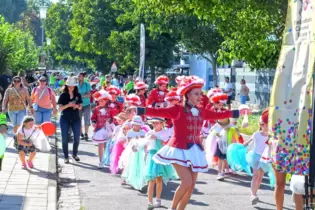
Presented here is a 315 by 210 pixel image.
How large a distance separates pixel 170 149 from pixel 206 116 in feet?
2.05

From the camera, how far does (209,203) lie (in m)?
10.0

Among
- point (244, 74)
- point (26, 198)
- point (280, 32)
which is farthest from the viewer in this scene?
point (244, 74)

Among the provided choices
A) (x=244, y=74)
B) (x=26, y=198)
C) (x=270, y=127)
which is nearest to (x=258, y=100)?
(x=244, y=74)

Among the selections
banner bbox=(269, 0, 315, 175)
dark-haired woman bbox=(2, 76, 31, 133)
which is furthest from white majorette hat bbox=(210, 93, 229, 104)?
banner bbox=(269, 0, 315, 175)

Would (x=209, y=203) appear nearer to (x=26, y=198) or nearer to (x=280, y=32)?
(x=26, y=198)

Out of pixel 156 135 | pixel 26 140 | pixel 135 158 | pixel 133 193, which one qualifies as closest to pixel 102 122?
pixel 26 140

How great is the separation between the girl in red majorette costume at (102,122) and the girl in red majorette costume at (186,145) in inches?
216

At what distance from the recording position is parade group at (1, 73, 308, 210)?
8.21 m

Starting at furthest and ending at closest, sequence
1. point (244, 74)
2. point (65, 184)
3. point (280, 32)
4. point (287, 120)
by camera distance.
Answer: point (244, 74) → point (280, 32) → point (65, 184) → point (287, 120)

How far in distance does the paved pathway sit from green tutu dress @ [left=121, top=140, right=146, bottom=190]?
0.20m

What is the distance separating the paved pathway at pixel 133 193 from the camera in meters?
9.80

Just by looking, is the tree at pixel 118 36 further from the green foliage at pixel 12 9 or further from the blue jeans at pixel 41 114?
the green foliage at pixel 12 9

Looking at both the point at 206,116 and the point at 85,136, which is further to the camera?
the point at 85,136

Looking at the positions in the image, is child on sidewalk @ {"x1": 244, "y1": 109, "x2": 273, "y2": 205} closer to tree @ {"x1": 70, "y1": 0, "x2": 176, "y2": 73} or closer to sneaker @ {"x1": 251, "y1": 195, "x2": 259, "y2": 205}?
sneaker @ {"x1": 251, "y1": 195, "x2": 259, "y2": 205}
